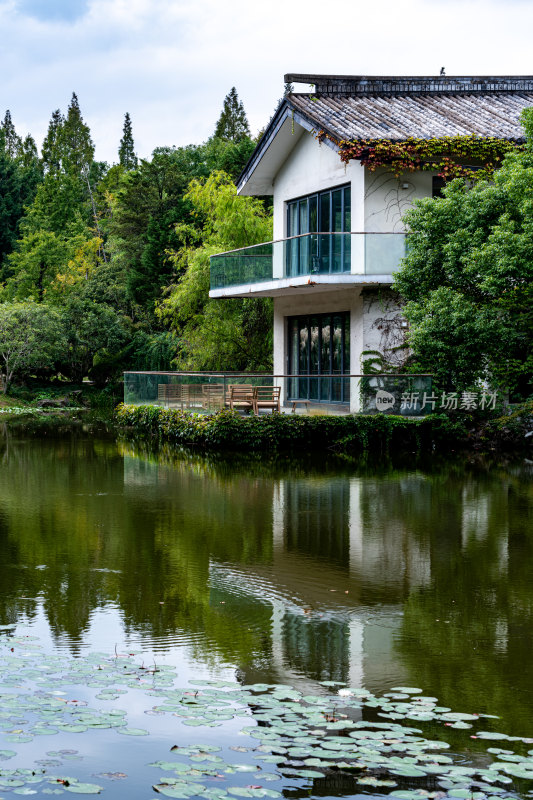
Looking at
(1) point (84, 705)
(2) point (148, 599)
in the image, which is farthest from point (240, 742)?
(2) point (148, 599)

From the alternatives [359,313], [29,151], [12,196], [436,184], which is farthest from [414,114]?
[29,151]

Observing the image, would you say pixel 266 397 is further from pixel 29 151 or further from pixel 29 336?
pixel 29 151

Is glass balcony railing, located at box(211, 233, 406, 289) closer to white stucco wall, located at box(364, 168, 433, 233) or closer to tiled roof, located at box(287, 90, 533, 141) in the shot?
white stucco wall, located at box(364, 168, 433, 233)

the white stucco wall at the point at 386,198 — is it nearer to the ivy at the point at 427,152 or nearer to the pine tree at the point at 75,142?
the ivy at the point at 427,152

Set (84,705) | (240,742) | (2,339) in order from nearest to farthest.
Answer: (240,742), (84,705), (2,339)

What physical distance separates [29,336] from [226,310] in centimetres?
1201

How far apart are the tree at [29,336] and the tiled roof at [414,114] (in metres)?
20.2

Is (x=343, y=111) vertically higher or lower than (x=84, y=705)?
higher

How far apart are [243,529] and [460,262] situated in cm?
1121

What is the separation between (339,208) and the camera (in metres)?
27.1

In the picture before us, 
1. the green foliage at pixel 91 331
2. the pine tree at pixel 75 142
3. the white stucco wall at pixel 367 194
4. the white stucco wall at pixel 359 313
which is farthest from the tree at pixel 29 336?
the pine tree at pixel 75 142

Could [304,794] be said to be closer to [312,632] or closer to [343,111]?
[312,632]

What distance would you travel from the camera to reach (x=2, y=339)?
144 ft

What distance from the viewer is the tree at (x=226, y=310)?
35.5 m
